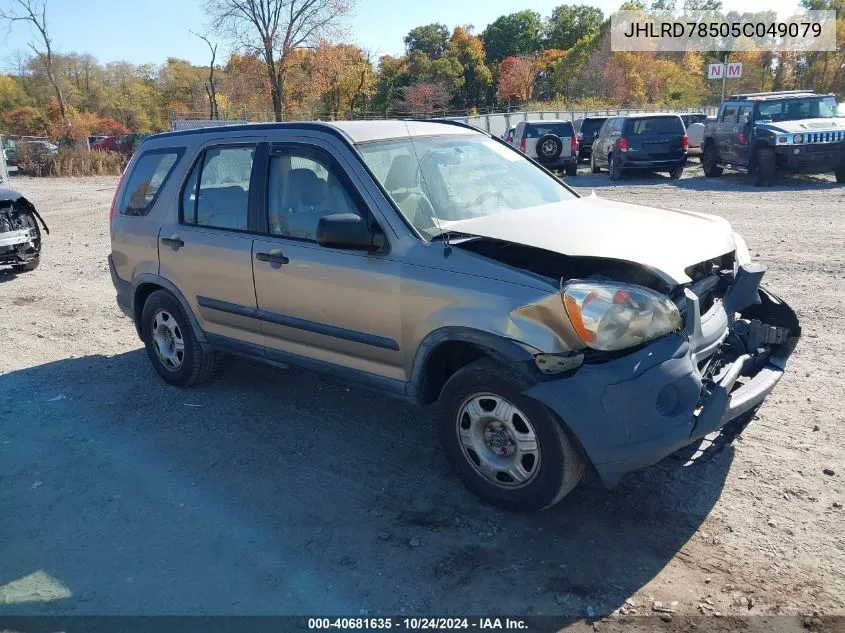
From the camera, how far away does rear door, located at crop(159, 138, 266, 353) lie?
4.71m

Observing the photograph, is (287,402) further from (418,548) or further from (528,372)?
(528,372)

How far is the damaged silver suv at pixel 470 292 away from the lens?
3.22m

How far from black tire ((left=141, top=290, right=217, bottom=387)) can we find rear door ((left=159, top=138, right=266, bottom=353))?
0.21m

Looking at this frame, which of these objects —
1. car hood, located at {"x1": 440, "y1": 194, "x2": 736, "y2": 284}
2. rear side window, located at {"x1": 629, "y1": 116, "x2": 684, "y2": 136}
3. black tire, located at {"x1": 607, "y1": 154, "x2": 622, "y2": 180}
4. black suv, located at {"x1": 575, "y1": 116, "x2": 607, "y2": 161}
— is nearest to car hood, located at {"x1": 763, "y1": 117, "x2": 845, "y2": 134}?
rear side window, located at {"x1": 629, "y1": 116, "x2": 684, "y2": 136}

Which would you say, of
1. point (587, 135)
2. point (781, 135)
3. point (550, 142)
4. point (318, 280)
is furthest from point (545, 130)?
point (318, 280)

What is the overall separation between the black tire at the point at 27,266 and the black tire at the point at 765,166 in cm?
1459

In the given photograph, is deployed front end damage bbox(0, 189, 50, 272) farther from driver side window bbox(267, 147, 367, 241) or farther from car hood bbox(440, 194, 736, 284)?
car hood bbox(440, 194, 736, 284)

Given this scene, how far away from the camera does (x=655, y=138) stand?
62.9 feet

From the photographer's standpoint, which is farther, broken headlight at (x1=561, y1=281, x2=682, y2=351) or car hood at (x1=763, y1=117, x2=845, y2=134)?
car hood at (x1=763, y1=117, x2=845, y2=134)

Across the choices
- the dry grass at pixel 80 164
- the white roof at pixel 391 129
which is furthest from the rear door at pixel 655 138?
the dry grass at pixel 80 164

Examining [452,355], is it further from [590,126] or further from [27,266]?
[590,126]

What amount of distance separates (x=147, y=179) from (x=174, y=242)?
2.44ft

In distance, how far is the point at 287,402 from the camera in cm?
520

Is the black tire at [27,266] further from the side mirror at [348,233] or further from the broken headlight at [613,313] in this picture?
the broken headlight at [613,313]
